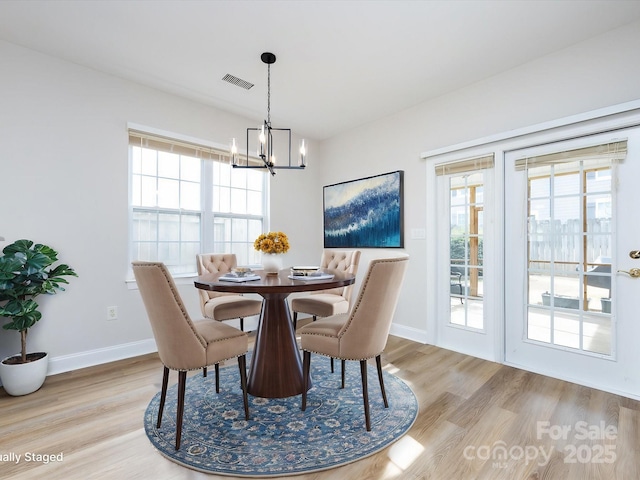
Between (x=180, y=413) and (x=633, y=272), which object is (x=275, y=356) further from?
(x=633, y=272)

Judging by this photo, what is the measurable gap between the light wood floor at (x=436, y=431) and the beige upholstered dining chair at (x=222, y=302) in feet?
2.19

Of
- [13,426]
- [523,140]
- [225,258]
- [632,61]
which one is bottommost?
[13,426]

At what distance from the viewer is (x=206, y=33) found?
227 cm

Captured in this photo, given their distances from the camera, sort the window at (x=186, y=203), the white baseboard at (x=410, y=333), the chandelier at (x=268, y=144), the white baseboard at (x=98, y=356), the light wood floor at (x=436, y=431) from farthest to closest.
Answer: the white baseboard at (x=410, y=333) → the window at (x=186, y=203) → the white baseboard at (x=98, y=356) → the chandelier at (x=268, y=144) → the light wood floor at (x=436, y=431)

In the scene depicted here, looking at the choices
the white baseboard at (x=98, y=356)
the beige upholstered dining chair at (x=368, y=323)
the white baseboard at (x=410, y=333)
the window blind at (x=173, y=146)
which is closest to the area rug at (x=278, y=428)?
the beige upholstered dining chair at (x=368, y=323)

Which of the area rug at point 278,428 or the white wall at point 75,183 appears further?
the white wall at point 75,183

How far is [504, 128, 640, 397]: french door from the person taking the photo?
222 centimetres

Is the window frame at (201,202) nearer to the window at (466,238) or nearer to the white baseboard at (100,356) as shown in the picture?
the white baseboard at (100,356)

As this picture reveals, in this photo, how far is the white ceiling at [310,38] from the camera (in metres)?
2.02

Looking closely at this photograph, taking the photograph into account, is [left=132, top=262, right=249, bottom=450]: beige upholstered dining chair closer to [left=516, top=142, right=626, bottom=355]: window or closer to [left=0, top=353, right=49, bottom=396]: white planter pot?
[left=0, top=353, right=49, bottom=396]: white planter pot

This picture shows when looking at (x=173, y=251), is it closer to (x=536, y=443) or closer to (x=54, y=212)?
(x=54, y=212)

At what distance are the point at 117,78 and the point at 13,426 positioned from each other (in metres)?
2.85

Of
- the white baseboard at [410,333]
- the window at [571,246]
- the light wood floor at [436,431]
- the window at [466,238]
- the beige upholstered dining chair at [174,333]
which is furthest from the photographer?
the white baseboard at [410,333]

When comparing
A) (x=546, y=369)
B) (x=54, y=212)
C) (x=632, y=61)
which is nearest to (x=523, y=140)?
(x=632, y=61)
